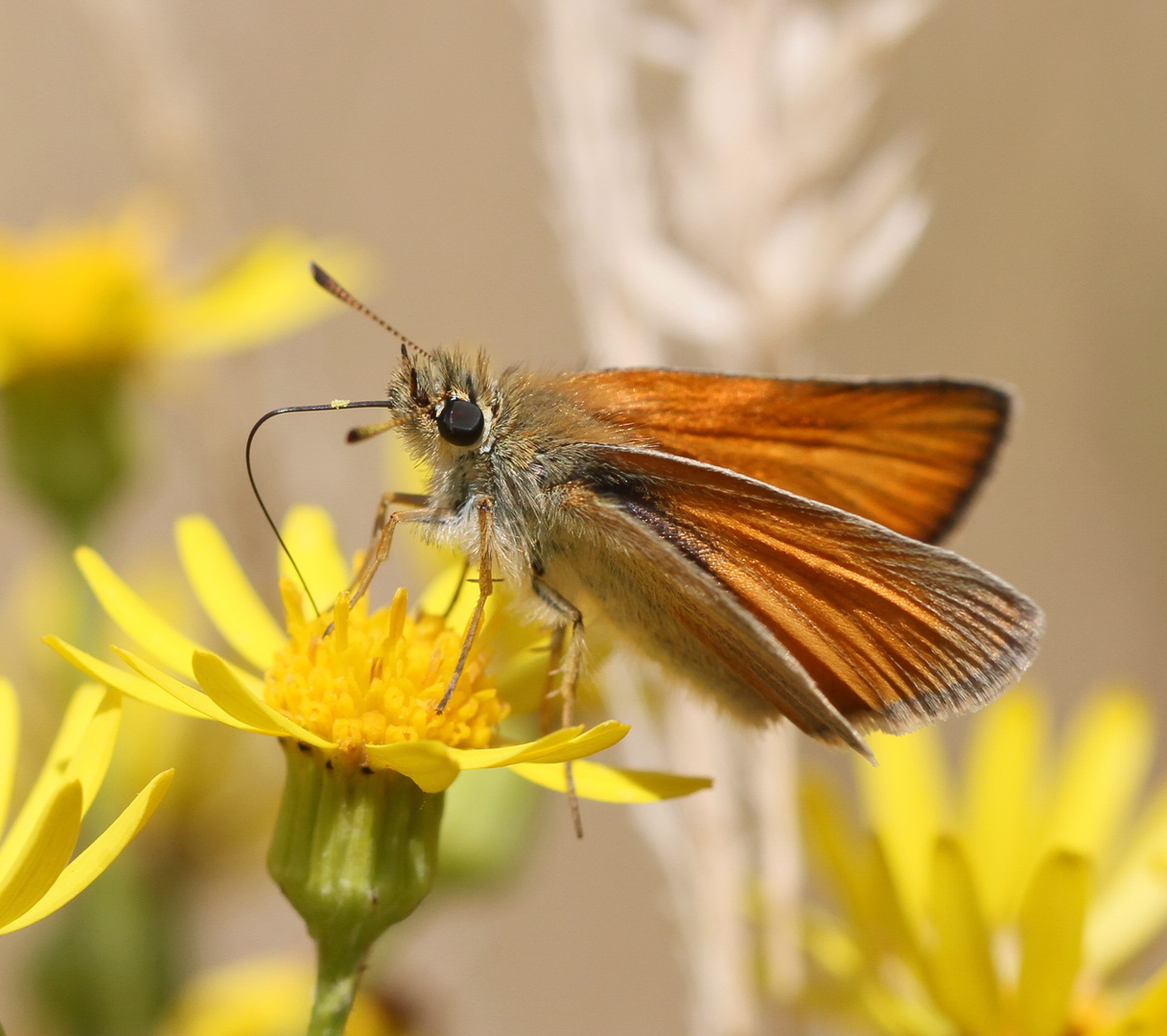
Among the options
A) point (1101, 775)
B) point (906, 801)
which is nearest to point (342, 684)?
point (906, 801)

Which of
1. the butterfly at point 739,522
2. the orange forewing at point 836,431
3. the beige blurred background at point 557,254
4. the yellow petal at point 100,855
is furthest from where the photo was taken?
the beige blurred background at point 557,254

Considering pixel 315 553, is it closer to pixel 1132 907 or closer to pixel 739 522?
Answer: pixel 739 522

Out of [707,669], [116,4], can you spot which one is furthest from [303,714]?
[116,4]

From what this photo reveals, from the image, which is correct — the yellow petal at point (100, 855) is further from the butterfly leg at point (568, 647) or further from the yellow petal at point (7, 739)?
the butterfly leg at point (568, 647)

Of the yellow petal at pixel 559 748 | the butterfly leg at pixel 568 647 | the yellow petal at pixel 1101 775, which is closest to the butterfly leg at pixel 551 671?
the butterfly leg at pixel 568 647

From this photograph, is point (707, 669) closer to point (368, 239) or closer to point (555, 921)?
point (555, 921)

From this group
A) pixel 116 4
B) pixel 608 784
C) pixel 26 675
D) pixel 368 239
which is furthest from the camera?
pixel 368 239
